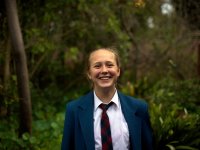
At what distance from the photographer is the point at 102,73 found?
9.77ft

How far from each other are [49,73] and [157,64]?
323 centimetres

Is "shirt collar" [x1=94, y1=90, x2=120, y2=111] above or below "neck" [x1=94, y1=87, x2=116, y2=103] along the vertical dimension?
below

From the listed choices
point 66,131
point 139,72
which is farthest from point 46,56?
point 66,131

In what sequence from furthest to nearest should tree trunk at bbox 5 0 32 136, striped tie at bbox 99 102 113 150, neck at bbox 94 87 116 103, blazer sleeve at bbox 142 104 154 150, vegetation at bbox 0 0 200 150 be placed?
vegetation at bbox 0 0 200 150 < tree trunk at bbox 5 0 32 136 < blazer sleeve at bbox 142 104 154 150 < neck at bbox 94 87 116 103 < striped tie at bbox 99 102 113 150

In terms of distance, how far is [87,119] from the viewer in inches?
118

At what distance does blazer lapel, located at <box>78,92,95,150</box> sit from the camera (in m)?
2.94

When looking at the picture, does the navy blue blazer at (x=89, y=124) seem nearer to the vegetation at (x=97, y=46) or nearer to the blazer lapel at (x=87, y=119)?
the blazer lapel at (x=87, y=119)

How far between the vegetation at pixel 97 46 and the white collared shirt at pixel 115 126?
1.63 metres

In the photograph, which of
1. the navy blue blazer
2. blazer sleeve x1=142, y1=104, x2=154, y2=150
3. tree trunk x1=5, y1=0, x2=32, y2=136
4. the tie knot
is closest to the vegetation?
tree trunk x1=5, y1=0, x2=32, y2=136

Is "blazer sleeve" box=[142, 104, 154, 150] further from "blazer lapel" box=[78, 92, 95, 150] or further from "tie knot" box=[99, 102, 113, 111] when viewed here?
"blazer lapel" box=[78, 92, 95, 150]

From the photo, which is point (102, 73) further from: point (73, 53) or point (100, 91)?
point (73, 53)

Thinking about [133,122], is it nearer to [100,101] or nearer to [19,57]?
[100,101]

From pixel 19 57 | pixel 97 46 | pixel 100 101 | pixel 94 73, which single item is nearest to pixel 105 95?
pixel 100 101

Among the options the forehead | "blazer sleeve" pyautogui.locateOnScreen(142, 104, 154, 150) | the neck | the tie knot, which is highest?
the forehead
